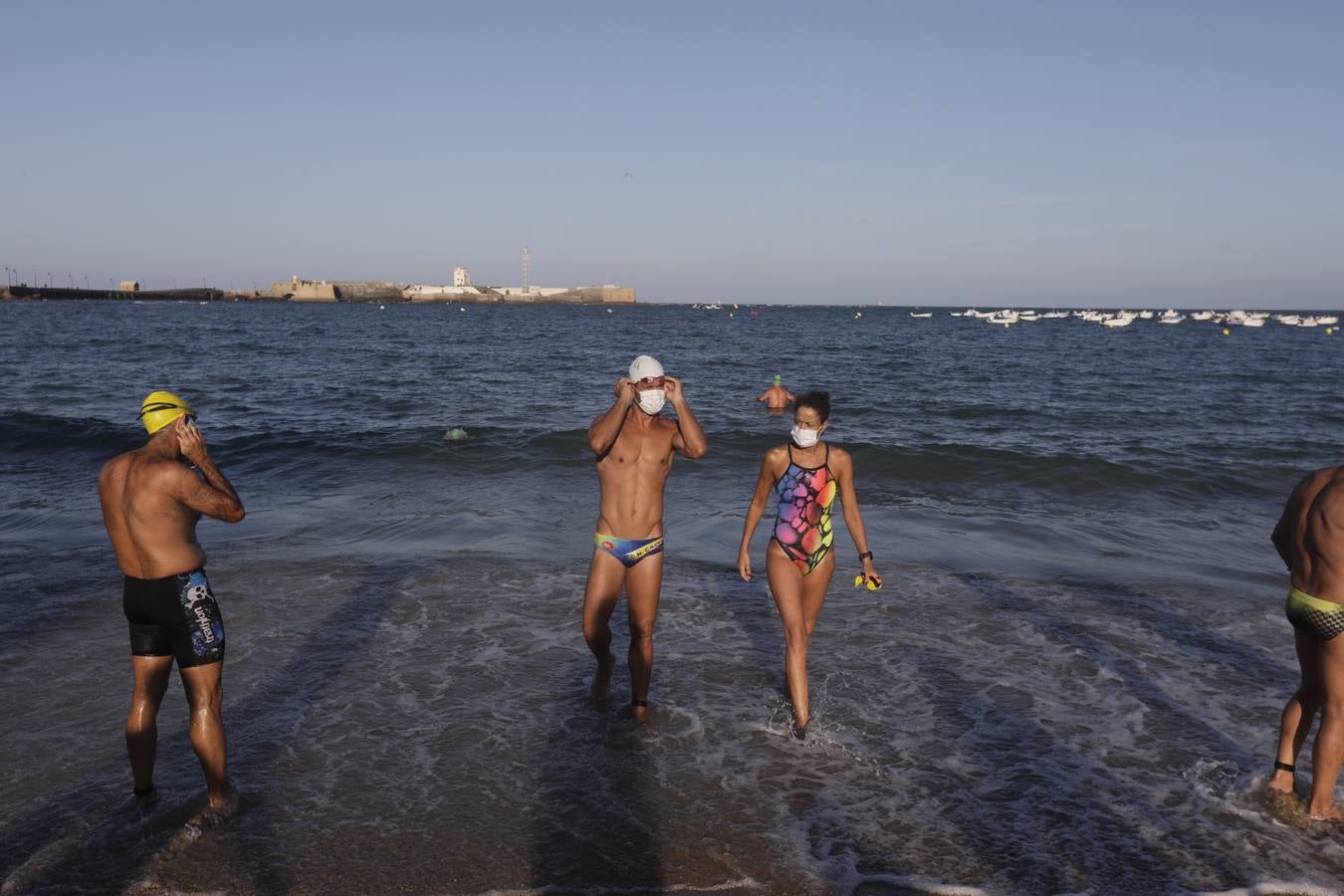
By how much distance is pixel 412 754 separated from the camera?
5.52 metres

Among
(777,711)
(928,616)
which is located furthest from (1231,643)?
(777,711)

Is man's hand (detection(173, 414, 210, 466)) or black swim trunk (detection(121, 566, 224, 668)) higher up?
man's hand (detection(173, 414, 210, 466))

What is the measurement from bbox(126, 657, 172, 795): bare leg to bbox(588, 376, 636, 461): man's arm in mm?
2721

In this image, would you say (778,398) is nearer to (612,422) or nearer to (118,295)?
(612,422)

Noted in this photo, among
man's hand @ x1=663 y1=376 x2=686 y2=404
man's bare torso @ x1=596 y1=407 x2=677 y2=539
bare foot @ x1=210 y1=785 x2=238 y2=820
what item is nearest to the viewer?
bare foot @ x1=210 y1=785 x2=238 y2=820

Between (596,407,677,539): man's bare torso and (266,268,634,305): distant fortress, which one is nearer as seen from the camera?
(596,407,677,539): man's bare torso

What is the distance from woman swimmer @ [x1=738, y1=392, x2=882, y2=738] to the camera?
5730 millimetres

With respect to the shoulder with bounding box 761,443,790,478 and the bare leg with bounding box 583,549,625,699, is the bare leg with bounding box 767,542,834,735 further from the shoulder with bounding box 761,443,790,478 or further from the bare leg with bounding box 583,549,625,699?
the bare leg with bounding box 583,549,625,699

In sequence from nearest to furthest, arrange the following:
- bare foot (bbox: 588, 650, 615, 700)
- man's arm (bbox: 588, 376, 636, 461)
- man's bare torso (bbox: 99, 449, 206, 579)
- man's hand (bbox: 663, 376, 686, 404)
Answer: man's bare torso (bbox: 99, 449, 206, 579) < man's hand (bbox: 663, 376, 686, 404) < man's arm (bbox: 588, 376, 636, 461) < bare foot (bbox: 588, 650, 615, 700)

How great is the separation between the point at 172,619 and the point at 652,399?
299 cm

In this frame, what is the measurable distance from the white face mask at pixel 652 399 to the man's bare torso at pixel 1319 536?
357cm

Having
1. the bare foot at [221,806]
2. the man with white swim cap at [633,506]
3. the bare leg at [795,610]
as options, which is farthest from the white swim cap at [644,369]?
the bare foot at [221,806]

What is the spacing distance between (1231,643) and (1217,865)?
160 inches

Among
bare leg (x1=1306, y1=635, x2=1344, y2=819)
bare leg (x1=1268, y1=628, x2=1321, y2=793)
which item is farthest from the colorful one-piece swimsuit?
bare leg (x1=1306, y1=635, x2=1344, y2=819)
